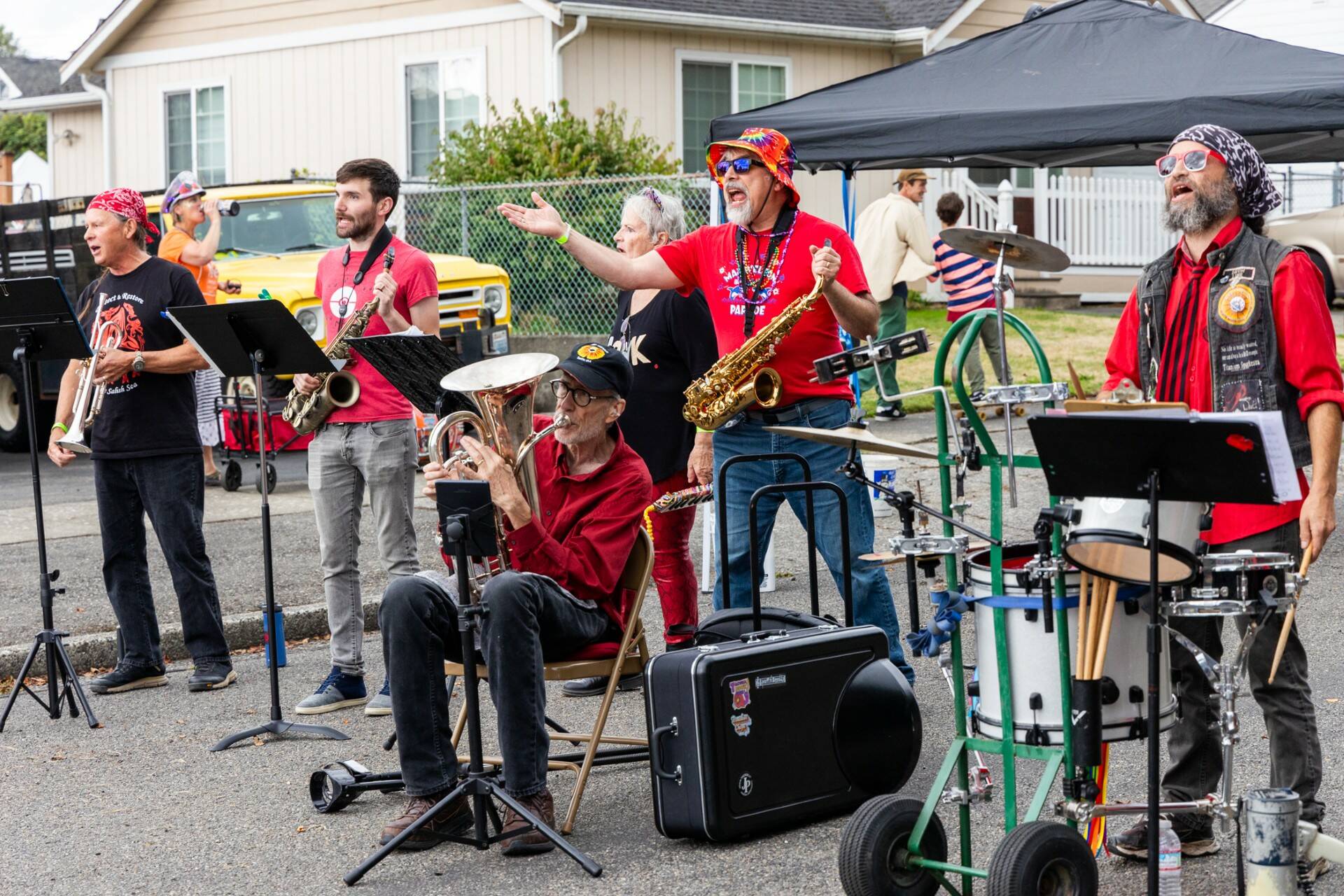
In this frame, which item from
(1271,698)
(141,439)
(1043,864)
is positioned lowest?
(1043,864)

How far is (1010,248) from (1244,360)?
731 mm

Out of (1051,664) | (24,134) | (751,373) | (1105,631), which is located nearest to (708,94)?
(751,373)

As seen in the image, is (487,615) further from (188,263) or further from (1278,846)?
(188,263)

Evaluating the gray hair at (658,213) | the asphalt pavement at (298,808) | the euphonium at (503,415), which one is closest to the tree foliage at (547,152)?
the asphalt pavement at (298,808)

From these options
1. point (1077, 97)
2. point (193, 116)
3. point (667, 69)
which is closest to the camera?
point (1077, 97)

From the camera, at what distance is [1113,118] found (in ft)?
25.8

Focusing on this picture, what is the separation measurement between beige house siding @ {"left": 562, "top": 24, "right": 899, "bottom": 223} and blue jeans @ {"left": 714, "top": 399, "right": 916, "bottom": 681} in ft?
41.6

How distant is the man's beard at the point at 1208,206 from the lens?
4246 millimetres

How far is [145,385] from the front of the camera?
6.74 meters

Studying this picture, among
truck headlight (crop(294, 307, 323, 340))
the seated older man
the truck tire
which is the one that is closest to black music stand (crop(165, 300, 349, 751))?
the seated older man

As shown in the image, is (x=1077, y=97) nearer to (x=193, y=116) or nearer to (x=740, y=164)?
(x=740, y=164)

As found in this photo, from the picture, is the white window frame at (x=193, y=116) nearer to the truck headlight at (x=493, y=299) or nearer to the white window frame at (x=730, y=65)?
the white window frame at (x=730, y=65)

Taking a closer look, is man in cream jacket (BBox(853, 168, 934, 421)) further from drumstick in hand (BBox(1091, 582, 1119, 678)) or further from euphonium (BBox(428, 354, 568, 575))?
drumstick in hand (BBox(1091, 582, 1119, 678))

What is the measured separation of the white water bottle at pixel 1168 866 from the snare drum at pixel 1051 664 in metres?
0.30
